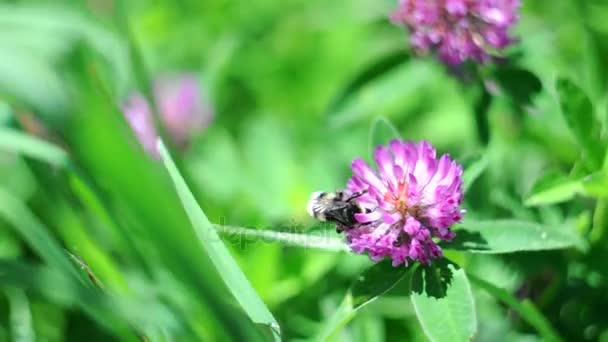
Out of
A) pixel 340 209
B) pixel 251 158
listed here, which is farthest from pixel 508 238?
pixel 251 158

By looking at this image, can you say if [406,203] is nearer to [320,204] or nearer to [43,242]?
[320,204]

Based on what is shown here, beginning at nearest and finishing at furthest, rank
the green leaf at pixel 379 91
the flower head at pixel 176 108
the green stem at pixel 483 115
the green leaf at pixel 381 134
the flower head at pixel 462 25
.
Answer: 1. the green leaf at pixel 381 134
2. the flower head at pixel 462 25
3. the green stem at pixel 483 115
4. the green leaf at pixel 379 91
5. the flower head at pixel 176 108

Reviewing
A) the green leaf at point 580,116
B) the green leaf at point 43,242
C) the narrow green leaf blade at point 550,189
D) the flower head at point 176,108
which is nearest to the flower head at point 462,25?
the green leaf at point 580,116

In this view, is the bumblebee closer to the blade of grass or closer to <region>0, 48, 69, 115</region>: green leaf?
the blade of grass

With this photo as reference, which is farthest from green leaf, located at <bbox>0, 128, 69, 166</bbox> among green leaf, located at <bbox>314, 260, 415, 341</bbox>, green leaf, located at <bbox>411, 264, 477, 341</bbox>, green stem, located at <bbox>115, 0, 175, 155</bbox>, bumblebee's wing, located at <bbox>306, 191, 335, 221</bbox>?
green leaf, located at <bbox>411, 264, 477, 341</bbox>

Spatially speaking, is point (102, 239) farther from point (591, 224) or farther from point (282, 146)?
point (591, 224)

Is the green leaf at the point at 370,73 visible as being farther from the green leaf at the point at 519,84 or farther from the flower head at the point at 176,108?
the flower head at the point at 176,108
